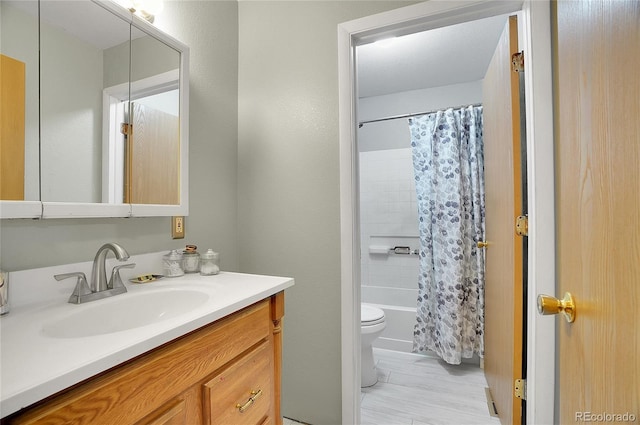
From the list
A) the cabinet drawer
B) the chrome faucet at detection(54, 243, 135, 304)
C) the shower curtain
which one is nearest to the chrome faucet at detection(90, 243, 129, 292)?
the chrome faucet at detection(54, 243, 135, 304)

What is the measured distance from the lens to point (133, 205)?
109cm

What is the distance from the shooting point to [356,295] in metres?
1.46

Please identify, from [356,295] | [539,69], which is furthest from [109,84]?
[539,69]

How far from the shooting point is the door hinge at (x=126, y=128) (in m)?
1.08

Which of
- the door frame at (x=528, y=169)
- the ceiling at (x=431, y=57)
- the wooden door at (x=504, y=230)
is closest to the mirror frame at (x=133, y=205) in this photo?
the door frame at (x=528, y=169)

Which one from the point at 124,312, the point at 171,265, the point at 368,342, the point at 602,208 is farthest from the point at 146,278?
the point at 368,342

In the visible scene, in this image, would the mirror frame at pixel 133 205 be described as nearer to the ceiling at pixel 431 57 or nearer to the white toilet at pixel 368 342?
the ceiling at pixel 431 57

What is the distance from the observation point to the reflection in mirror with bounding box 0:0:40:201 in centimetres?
79

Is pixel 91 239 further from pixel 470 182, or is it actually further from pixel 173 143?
pixel 470 182

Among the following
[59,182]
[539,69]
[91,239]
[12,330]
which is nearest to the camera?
[12,330]

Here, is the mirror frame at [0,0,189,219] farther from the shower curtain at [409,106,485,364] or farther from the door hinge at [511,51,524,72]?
the shower curtain at [409,106,485,364]

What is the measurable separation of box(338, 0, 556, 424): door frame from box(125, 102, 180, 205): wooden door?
2.52 ft

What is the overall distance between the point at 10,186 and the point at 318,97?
1.22 m

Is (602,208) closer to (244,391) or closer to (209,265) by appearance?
(244,391)
